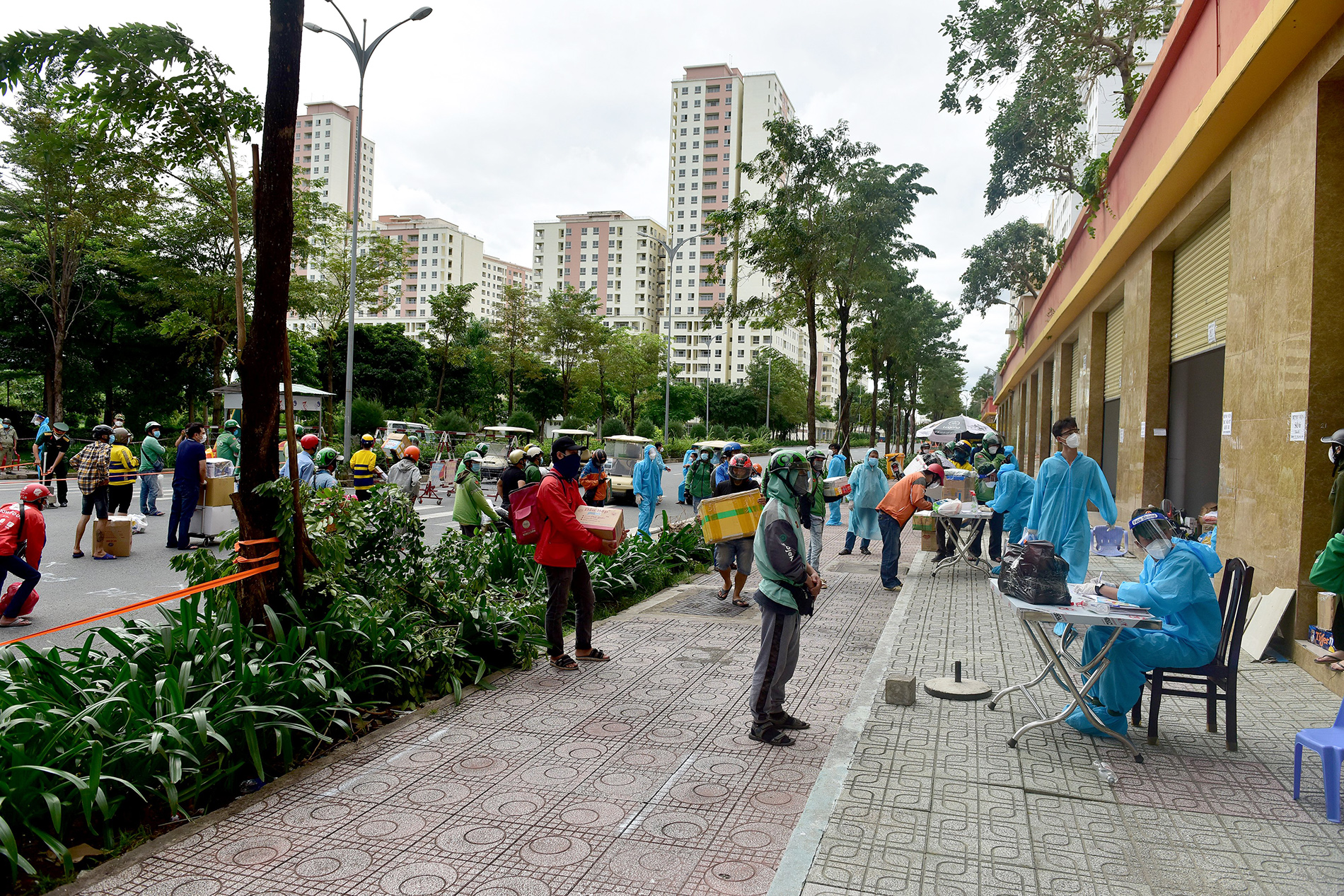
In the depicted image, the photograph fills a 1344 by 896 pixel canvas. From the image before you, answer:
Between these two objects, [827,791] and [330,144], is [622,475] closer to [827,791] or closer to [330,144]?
[827,791]

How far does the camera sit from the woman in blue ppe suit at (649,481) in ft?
50.5

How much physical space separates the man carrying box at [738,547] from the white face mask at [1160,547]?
4647 mm

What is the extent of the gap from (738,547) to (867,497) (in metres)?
4.21

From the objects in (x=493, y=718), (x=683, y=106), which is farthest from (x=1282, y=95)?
(x=683, y=106)

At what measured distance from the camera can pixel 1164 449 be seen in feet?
39.8

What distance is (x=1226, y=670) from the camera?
4727 mm

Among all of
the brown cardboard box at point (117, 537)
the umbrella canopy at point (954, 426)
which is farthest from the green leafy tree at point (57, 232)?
the umbrella canopy at point (954, 426)

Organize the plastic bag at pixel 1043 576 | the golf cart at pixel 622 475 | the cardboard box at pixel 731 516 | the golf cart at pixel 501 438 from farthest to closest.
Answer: the golf cart at pixel 501 438, the golf cart at pixel 622 475, the cardboard box at pixel 731 516, the plastic bag at pixel 1043 576

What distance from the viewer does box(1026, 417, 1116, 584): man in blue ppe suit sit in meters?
7.92

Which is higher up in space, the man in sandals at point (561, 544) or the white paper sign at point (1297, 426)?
the white paper sign at point (1297, 426)

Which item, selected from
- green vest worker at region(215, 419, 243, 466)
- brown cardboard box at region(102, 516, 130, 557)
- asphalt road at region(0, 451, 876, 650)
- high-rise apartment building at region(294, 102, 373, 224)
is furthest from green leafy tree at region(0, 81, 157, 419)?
high-rise apartment building at region(294, 102, 373, 224)

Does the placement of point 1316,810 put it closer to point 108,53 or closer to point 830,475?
point 108,53

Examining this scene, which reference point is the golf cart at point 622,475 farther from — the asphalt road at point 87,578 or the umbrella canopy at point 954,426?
→ the umbrella canopy at point 954,426

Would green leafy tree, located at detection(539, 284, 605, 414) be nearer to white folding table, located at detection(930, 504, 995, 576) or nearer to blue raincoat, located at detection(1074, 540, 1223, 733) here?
white folding table, located at detection(930, 504, 995, 576)
